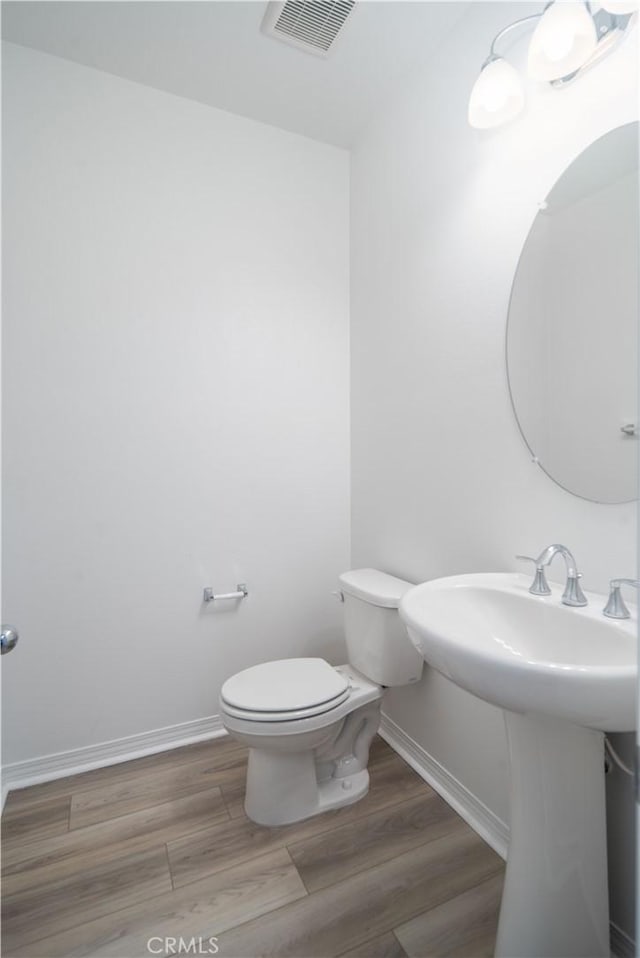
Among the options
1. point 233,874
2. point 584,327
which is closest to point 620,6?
point 584,327

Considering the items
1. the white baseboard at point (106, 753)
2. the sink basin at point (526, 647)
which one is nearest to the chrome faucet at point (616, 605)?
the sink basin at point (526, 647)

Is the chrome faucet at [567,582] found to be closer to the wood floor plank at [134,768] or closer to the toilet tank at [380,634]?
the toilet tank at [380,634]

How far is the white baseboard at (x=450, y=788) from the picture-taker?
1311mm

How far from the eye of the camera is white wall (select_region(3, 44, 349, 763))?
62.2 inches

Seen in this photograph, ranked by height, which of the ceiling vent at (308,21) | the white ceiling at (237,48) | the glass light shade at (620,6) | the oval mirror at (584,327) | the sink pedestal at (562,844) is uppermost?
the white ceiling at (237,48)

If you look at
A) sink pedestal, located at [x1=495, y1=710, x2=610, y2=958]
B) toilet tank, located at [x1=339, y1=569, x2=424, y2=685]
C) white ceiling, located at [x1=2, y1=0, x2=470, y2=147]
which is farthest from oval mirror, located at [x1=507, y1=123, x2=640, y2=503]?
white ceiling, located at [x1=2, y1=0, x2=470, y2=147]

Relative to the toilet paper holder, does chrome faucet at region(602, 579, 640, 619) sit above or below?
above

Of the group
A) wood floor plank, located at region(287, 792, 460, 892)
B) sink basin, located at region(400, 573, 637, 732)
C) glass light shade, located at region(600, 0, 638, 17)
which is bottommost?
wood floor plank, located at region(287, 792, 460, 892)

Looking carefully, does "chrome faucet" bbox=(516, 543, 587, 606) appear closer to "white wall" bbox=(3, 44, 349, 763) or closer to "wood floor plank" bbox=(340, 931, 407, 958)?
"wood floor plank" bbox=(340, 931, 407, 958)

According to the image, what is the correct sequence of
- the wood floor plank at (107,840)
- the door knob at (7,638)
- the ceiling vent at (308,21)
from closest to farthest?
the door knob at (7,638) < the wood floor plank at (107,840) < the ceiling vent at (308,21)

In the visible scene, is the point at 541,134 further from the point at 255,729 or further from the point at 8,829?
the point at 8,829

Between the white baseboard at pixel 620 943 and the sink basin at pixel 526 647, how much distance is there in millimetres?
646

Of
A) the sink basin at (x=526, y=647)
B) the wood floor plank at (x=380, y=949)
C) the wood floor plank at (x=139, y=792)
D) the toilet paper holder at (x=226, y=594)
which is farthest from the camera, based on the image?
the toilet paper holder at (x=226, y=594)

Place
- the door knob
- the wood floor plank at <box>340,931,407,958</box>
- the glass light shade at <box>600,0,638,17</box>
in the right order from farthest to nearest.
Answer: the wood floor plank at <box>340,931,407,958</box> → the glass light shade at <box>600,0,638,17</box> → the door knob
